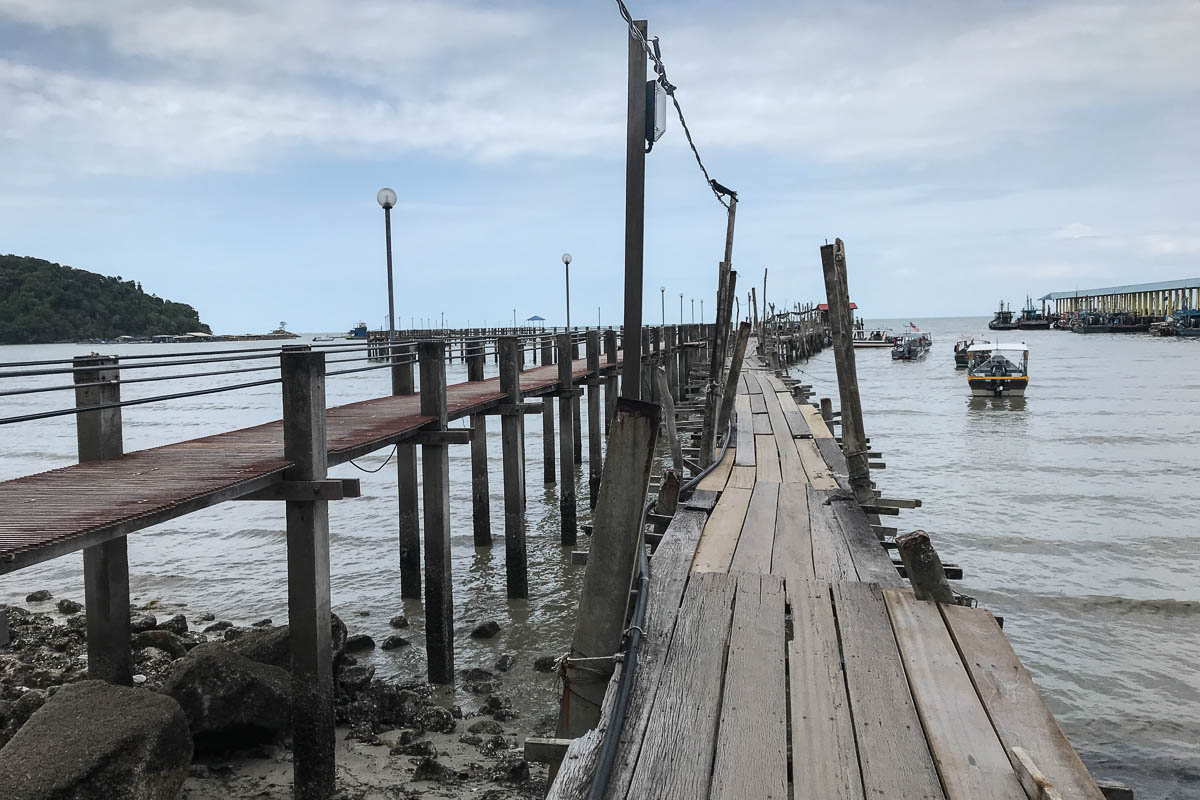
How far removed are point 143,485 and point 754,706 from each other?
3.87 metres

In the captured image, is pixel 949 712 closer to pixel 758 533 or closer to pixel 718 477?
pixel 758 533

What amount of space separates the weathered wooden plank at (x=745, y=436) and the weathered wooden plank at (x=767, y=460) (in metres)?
0.08

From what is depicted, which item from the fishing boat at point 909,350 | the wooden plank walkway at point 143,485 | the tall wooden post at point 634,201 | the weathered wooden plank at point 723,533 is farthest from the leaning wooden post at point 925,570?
the fishing boat at point 909,350

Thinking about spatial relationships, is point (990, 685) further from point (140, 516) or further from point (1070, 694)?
point (1070, 694)

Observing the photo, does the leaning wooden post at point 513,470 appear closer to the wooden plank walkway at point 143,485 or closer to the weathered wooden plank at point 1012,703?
the wooden plank walkway at point 143,485

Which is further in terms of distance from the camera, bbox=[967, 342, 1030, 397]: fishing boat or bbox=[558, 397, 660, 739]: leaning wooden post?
bbox=[967, 342, 1030, 397]: fishing boat

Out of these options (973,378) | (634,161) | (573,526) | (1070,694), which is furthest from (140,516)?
(973,378)

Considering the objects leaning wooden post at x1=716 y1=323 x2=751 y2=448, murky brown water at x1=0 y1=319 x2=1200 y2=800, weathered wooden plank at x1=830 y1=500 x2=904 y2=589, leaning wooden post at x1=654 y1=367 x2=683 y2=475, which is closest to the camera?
weathered wooden plank at x1=830 y1=500 x2=904 y2=589

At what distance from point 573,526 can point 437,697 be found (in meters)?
5.51

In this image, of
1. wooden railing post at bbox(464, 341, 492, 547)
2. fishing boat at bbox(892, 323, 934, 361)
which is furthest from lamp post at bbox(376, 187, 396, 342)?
fishing boat at bbox(892, 323, 934, 361)

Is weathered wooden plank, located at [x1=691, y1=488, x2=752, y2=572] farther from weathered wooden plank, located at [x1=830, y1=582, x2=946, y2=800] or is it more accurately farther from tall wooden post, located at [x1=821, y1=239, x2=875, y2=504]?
tall wooden post, located at [x1=821, y1=239, x2=875, y2=504]

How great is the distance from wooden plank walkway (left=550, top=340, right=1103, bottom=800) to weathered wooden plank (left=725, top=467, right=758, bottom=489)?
1.96 m

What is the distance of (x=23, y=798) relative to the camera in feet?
14.0

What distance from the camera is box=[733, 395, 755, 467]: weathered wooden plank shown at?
9055mm
